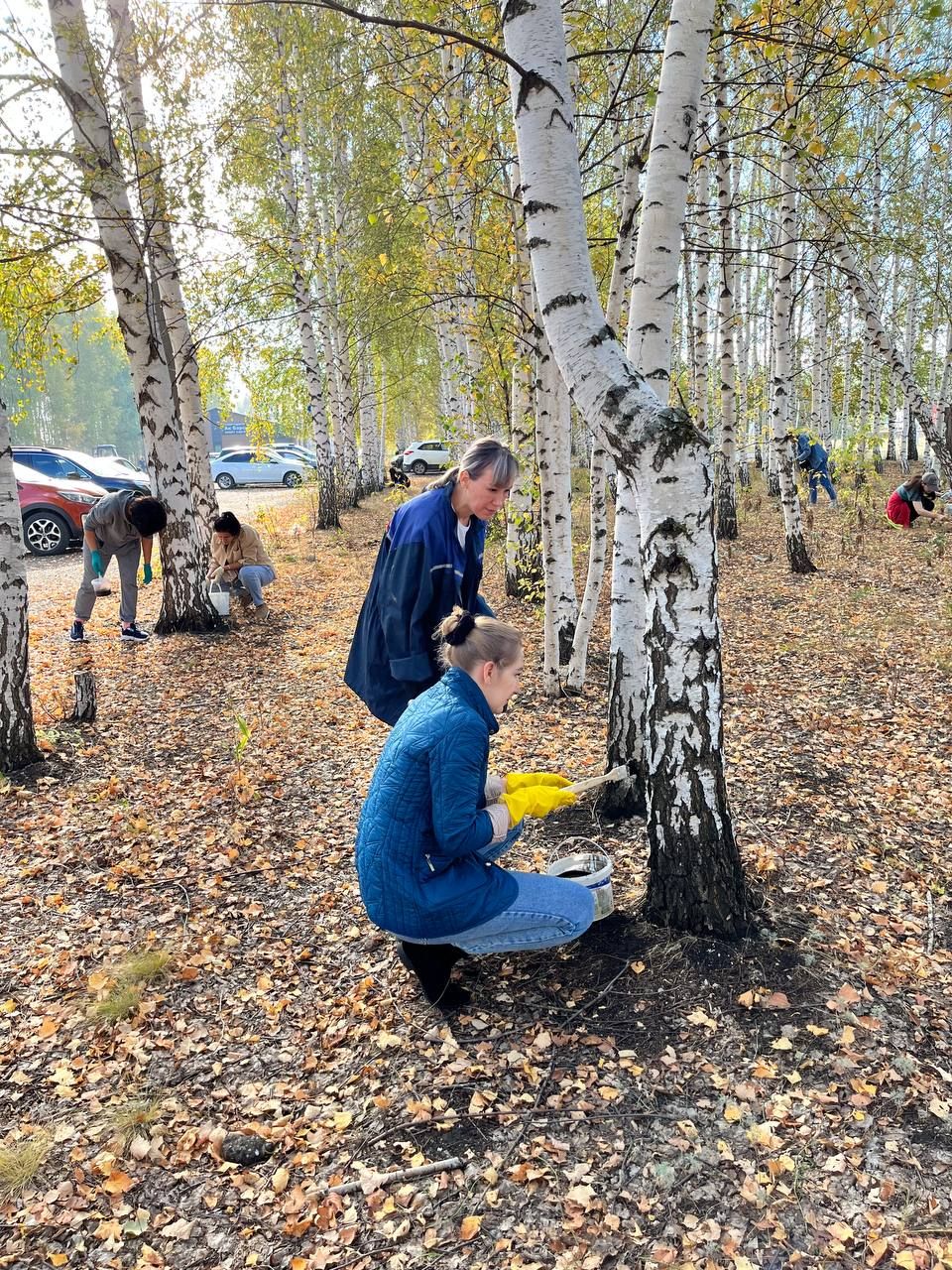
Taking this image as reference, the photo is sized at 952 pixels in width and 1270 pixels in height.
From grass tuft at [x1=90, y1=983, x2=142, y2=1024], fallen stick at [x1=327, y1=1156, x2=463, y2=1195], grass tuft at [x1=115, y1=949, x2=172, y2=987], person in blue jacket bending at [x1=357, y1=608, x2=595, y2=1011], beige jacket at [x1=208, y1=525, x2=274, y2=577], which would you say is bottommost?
fallen stick at [x1=327, y1=1156, x2=463, y2=1195]

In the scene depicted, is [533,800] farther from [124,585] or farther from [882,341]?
[124,585]

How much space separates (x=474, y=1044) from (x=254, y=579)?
6.24 m

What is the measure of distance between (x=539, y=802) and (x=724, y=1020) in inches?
36.2

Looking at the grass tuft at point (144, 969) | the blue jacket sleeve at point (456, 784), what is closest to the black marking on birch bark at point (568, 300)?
the blue jacket sleeve at point (456, 784)

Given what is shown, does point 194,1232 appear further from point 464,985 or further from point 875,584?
point 875,584

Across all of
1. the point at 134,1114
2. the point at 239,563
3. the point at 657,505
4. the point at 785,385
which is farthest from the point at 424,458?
the point at 134,1114

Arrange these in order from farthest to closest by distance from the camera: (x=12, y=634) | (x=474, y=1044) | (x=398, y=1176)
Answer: (x=12, y=634), (x=474, y=1044), (x=398, y=1176)

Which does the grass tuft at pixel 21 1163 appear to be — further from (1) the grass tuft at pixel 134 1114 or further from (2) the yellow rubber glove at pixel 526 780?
→ (2) the yellow rubber glove at pixel 526 780

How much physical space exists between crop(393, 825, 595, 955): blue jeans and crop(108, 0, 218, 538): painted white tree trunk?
614 cm

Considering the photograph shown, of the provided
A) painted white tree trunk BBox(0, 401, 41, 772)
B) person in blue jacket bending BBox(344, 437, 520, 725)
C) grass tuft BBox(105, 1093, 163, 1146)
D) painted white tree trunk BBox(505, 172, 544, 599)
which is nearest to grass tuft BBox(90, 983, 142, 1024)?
grass tuft BBox(105, 1093, 163, 1146)

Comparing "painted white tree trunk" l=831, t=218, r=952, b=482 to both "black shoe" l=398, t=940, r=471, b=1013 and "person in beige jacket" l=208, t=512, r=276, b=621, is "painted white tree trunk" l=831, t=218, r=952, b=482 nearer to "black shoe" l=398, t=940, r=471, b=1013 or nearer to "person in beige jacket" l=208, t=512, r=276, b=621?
"black shoe" l=398, t=940, r=471, b=1013

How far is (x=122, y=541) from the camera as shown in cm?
698

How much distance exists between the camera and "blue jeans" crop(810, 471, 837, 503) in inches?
491

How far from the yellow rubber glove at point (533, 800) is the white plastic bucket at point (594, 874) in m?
0.29
